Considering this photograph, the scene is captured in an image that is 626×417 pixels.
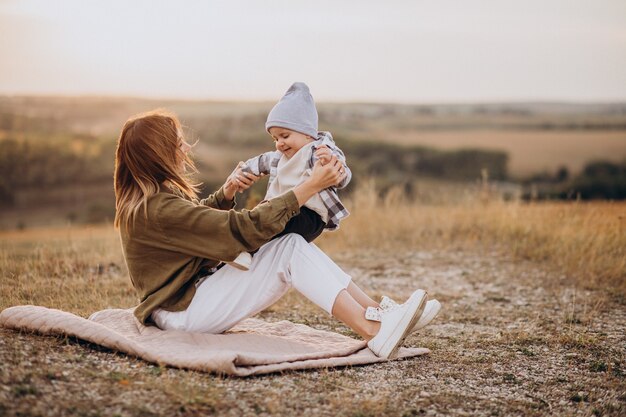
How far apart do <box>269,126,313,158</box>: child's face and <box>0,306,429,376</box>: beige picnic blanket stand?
119 centimetres

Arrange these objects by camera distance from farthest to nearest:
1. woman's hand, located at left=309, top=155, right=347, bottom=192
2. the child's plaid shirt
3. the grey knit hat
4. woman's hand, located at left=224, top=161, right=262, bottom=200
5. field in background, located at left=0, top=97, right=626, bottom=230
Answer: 1. field in background, located at left=0, top=97, right=626, bottom=230
2. woman's hand, located at left=224, top=161, right=262, bottom=200
3. the grey knit hat
4. the child's plaid shirt
5. woman's hand, located at left=309, top=155, right=347, bottom=192

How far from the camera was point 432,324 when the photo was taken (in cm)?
559

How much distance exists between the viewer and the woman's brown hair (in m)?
3.91

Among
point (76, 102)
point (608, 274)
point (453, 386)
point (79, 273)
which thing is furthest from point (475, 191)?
point (76, 102)

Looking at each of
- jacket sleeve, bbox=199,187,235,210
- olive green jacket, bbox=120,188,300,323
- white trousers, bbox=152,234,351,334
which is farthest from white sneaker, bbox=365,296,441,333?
jacket sleeve, bbox=199,187,235,210

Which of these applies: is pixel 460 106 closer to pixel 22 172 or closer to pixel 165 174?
pixel 22 172

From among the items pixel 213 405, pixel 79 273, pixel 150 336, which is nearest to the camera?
pixel 213 405

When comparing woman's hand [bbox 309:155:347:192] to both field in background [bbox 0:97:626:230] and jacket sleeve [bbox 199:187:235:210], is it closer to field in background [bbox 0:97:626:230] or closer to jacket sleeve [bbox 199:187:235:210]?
jacket sleeve [bbox 199:187:235:210]

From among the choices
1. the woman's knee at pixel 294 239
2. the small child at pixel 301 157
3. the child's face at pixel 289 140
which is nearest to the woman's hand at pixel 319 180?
the small child at pixel 301 157

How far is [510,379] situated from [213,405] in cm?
187

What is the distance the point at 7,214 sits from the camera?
23.9 metres

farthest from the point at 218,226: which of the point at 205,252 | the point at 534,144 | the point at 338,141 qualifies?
the point at 534,144

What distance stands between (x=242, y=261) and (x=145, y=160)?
2.59ft

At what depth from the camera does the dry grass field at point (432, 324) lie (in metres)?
Answer: 3.44
